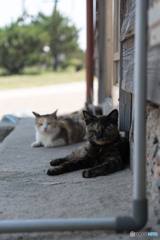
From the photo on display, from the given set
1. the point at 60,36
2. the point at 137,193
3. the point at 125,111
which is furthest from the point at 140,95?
the point at 60,36

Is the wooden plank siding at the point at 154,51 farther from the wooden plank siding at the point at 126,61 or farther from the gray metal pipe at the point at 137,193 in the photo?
the wooden plank siding at the point at 126,61

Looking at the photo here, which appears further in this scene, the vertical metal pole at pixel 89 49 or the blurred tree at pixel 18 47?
the blurred tree at pixel 18 47

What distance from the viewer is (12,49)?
3500 centimetres

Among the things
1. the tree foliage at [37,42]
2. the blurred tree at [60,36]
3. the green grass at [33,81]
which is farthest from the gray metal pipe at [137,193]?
the blurred tree at [60,36]

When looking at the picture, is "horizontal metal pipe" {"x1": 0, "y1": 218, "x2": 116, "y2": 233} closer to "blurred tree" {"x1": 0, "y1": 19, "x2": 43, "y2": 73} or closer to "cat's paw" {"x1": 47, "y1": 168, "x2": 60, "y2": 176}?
"cat's paw" {"x1": 47, "y1": 168, "x2": 60, "y2": 176}

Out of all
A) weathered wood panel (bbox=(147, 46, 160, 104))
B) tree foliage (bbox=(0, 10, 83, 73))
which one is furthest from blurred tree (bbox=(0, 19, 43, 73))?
weathered wood panel (bbox=(147, 46, 160, 104))

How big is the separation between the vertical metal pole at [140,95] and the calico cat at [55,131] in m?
3.59

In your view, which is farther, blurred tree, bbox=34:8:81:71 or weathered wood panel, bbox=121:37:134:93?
blurred tree, bbox=34:8:81:71

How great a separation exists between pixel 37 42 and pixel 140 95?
115 ft

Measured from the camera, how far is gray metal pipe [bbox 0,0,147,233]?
2.03m

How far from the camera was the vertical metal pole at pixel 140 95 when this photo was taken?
6.64 ft

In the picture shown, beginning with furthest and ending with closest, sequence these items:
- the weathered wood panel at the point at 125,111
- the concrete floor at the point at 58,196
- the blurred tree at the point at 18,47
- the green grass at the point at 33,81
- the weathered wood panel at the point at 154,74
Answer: the blurred tree at the point at 18,47 < the green grass at the point at 33,81 < the weathered wood panel at the point at 125,111 < the concrete floor at the point at 58,196 < the weathered wood panel at the point at 154,74

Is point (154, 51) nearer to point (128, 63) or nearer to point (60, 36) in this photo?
point (128, 63)

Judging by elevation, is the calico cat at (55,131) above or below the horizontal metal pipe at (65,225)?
below
